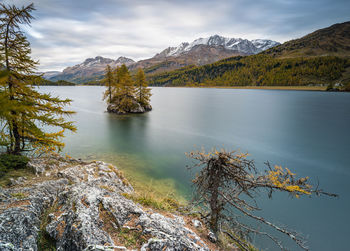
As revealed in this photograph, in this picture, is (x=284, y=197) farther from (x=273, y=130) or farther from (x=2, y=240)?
(x=273, y=130)

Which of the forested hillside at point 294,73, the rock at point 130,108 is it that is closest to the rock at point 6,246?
the rock at point 130,108

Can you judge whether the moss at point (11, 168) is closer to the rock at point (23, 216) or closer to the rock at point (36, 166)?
the rock at point (36, 166)

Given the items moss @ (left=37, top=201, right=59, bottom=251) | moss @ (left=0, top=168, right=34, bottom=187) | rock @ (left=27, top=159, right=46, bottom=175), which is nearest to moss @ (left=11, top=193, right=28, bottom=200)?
moss @ (left=37, top=201, right=59, bottom=251)

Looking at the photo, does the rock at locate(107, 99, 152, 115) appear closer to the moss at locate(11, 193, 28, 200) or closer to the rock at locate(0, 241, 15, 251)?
the moss at locate(11, 193, 28, 200)

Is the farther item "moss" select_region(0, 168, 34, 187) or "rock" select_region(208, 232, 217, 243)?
"moss" select_region(0, 168, 34, 187)

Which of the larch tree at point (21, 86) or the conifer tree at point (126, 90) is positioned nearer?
the larch tree at point (21, 86)

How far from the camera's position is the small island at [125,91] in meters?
38.3

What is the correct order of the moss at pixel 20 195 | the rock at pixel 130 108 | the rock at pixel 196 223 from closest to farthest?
the moss at pixel 20 195 < the rock at pixel 196 223 < the rock at pixel 130 108

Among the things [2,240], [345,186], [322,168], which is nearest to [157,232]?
[2,240]

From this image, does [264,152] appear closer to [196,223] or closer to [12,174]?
[196,223]

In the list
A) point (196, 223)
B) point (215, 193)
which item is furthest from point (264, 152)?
point (196, 223)

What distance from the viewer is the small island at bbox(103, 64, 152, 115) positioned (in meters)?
38.3

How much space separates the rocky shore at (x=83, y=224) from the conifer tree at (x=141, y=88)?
3752 centimetres

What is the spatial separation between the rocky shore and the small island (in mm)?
34771
